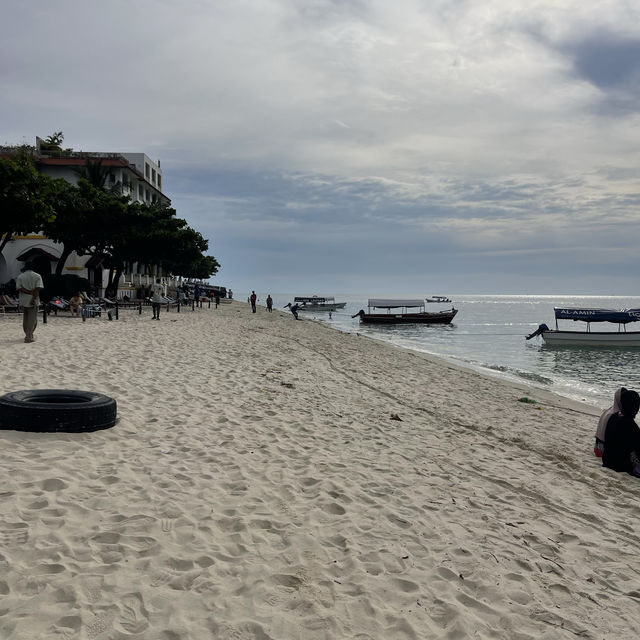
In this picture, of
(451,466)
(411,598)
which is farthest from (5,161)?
(411,598)

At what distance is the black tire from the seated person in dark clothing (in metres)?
7.58

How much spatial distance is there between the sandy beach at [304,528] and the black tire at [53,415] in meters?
0.16

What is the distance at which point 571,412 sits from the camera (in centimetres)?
1235

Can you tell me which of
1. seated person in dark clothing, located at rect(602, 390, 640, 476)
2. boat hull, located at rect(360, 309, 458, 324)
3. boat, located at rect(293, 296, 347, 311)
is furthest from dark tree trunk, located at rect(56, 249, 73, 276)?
boat, located at rect(293, 296, 347, 311)

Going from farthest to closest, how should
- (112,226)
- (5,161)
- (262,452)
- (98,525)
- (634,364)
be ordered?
(112,226) < (634,364) < (5,161) < (262,452) < (98,525)

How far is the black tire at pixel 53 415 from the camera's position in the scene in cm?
655

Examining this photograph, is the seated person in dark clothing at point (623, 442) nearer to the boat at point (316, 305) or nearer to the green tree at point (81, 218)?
the green tree at point (81, 218)

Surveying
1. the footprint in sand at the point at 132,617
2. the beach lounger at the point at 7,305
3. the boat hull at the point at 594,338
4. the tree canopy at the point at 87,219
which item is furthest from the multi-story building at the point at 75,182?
the boat hull at the point at 594,338

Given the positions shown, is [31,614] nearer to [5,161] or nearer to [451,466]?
[451,466]

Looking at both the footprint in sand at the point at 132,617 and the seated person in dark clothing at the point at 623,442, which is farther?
the seated person in dark clothing at the point at 623,442

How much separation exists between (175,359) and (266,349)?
5.49 meters

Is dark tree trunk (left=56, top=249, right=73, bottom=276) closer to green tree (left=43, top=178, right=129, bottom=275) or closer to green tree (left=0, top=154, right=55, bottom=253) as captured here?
green tree (left=43, top=178, right=129, bottom=275)

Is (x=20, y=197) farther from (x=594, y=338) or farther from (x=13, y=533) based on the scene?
(x=594, y=338)

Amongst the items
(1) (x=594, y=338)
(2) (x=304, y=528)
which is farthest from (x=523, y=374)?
(1) (x=594, y=338)
